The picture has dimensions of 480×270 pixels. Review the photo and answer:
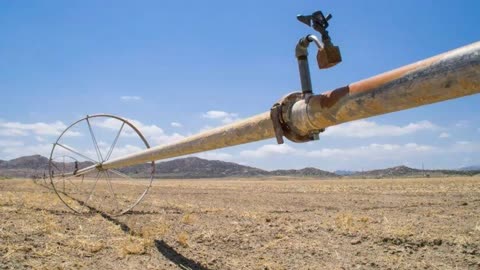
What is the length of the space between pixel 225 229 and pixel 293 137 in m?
4.75

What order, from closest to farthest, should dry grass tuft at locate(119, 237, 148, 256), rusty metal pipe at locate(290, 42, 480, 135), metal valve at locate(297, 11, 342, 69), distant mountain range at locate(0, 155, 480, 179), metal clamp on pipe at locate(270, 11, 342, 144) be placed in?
rusty metal pipe at locate(290, 42, 480, 135), metal valve at locate(297, 11, 342, 69), metal clamp on pipe at locate(270, 11, 342, 144), dry grass tuft at locate(119, 237, 148, 256), distant mountain range at locate(0, 155, 480, 179)

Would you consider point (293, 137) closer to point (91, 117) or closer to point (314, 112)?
point (314, 112)

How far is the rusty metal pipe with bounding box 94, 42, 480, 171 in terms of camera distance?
1646 mm

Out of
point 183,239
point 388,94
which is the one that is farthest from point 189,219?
point 388,94

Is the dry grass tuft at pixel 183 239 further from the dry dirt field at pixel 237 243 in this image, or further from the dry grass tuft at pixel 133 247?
the dry grass tuft at pixel 133 247

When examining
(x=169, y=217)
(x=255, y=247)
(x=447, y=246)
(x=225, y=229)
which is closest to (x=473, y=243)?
(x=447, y=246)

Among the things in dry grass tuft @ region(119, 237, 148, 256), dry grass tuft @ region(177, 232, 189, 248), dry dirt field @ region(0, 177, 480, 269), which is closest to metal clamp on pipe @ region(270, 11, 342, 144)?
dry dirt field @ region(0, 177, 480, 269)

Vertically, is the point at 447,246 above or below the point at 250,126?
below

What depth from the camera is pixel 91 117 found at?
9.91 meters

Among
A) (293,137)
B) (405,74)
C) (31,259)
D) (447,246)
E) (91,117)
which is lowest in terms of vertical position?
(447,246)

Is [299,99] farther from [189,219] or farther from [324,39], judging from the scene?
[189,219]

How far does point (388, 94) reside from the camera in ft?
6.48

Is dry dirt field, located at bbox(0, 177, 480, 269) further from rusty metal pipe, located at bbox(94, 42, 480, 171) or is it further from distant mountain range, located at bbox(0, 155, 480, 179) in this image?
distant mountain range, located at bbox(0, 155, 480, 179)

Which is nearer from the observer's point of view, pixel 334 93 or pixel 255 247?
pixel 334 93
